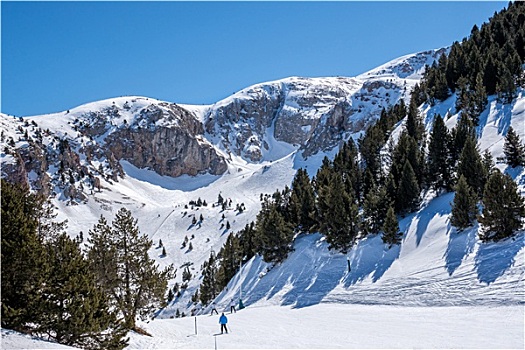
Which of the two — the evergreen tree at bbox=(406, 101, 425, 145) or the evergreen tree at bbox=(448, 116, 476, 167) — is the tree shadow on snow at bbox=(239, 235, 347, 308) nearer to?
the evergreen tree at bbox=(448, 116, 476, 167)

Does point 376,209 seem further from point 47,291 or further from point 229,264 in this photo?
point 47,291

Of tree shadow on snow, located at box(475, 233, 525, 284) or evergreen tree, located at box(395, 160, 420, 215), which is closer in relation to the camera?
tree shadow on snow, located at box(475, 233, 525, 284)

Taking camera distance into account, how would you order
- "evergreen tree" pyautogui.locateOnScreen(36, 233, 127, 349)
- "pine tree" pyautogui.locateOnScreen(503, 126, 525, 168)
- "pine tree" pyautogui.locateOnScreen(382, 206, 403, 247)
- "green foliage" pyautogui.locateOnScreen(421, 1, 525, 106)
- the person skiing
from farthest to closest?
1. "green foliage" pyautogui.locateOnScreen(421, 1, 525, 106)
2. "pine tree" pyautogui.locateOnScreen(503, 126, 525, 168)
3. "pine tree" pyautogui.locateOnScreen(382, 206, 403, 247)
4. the person skiing
5. "evergreen tree" pyautogui.locateOnScreen(36, 233, 127, 349)

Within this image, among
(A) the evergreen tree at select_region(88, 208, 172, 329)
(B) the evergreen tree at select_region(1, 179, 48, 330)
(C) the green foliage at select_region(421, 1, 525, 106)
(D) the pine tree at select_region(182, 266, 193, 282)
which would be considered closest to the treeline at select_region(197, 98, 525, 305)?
(C) the green foliage at select_region(421, 1, 525, 106)

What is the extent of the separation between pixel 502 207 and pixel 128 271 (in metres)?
27.0

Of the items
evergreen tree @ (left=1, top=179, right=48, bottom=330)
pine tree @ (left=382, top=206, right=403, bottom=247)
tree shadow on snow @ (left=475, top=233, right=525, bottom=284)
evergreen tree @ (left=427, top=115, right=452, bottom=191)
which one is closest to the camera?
evergreen tree @ (left=1, top=179, right=48, bottom=330)

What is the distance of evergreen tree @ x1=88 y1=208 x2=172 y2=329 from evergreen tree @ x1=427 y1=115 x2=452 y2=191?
3492 centimetres

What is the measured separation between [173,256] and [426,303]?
288 ft

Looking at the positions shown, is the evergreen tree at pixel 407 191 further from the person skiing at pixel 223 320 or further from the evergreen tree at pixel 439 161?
the person skiing at pixel 223 320

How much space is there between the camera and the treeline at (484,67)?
59.4 metres

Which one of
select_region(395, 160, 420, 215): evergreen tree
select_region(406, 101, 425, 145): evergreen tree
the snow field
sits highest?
select_region(406, 101, 425, 145): evergreen tree

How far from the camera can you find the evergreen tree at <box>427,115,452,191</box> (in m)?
47.2

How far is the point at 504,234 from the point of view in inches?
1260

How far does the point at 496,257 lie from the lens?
1206 inches
